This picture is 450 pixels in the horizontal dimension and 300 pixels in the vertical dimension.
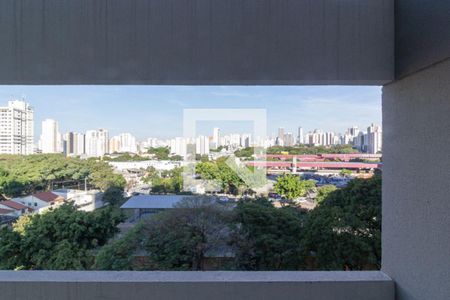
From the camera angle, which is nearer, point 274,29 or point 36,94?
point 274,29

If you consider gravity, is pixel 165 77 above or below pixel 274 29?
below

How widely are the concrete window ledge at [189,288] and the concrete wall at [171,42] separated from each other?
1294mm

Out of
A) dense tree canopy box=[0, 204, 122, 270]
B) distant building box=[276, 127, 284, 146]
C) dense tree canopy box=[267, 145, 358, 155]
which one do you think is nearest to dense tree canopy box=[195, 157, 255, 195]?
dense tree canopy box=[267, 145, 358, 155]

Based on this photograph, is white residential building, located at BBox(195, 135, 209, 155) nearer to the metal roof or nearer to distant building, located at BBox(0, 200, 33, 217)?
the metal roof

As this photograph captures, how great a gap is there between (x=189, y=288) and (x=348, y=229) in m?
3.26

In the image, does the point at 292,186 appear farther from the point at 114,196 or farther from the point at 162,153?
the point at 114,196

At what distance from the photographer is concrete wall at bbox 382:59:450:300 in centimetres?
138

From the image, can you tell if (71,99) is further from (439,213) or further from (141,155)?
(439,213)

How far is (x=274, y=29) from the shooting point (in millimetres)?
1718

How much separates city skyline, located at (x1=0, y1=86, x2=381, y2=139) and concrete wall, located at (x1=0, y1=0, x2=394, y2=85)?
9.26ft

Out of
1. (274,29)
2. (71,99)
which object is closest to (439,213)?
(274,29)

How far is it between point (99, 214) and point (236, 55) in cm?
392

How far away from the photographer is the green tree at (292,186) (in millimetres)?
4844
